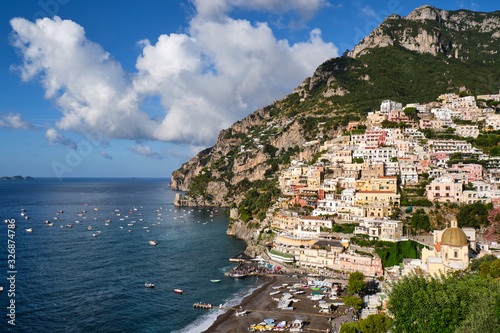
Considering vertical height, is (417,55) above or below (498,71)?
above

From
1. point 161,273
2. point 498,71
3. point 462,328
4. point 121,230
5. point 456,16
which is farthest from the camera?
point 456,16

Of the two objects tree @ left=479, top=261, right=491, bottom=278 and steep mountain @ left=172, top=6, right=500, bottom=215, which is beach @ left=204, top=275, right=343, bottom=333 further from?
steep mountain @ left=172, top=6, right=500, bottom=215

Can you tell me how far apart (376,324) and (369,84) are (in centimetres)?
12785

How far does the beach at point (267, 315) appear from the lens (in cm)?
4291

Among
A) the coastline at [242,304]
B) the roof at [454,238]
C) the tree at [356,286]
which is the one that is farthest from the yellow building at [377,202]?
the coastline at [242,304]

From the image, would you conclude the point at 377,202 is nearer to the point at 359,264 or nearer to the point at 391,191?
the point at 391,191

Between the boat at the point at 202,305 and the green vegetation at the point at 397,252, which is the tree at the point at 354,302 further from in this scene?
the boat at the point at 202,305

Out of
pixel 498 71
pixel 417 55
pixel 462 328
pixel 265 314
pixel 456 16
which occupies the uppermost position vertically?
pixel 456 16

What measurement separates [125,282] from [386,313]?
39.6 metres

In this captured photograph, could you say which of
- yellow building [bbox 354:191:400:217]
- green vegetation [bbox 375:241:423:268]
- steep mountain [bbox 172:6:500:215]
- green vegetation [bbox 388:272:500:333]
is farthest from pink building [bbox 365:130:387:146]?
green vegetation [bbox 388:272:500:333]

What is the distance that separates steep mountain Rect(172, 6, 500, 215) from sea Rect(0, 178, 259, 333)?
38.5 m

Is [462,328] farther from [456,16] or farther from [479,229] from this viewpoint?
[456,16]

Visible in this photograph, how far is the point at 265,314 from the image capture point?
46.4 meters

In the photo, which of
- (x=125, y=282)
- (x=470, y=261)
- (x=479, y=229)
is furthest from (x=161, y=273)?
(x=479, y=229)
